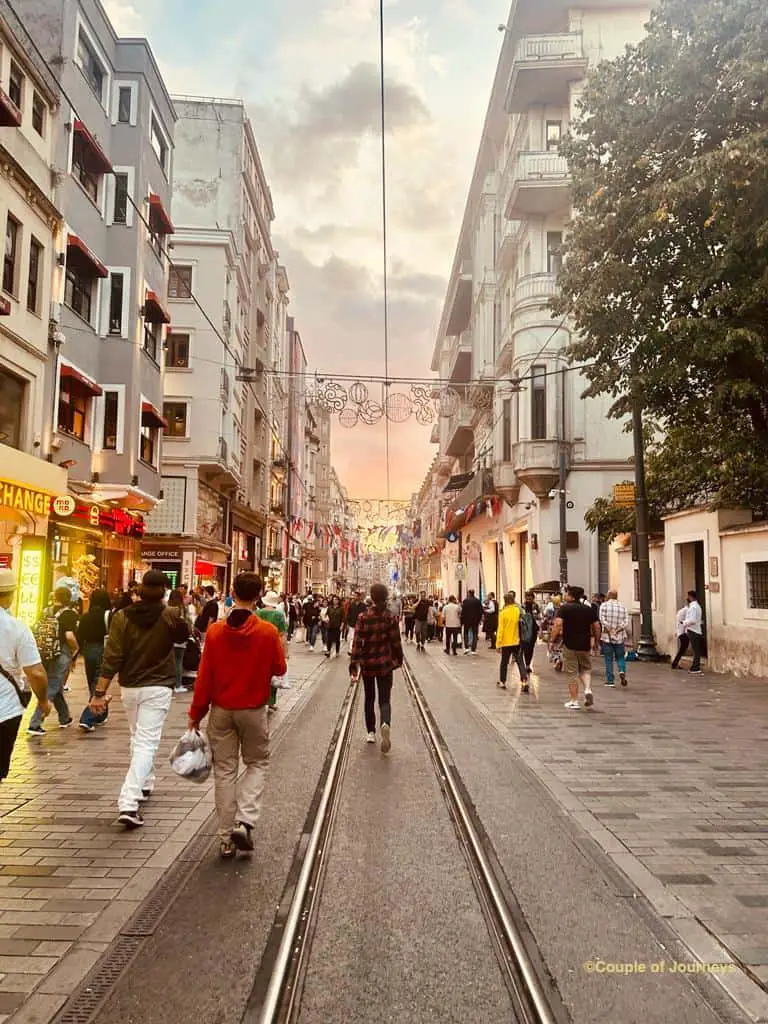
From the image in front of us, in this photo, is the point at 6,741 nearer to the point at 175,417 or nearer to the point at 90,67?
the point at 90,67

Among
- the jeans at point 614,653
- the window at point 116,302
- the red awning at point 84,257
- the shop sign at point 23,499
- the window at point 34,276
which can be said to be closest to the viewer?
the shop sign at point 23,499

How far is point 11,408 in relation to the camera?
56.4 ft

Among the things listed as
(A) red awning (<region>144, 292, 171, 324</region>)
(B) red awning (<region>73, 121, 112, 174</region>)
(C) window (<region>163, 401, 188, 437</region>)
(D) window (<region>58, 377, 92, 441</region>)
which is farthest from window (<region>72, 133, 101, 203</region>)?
(C) window (<region>163, 401, 188, 437</region>)

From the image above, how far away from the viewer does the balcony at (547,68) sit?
2989cm

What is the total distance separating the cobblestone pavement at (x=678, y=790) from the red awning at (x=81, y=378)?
11878 mm

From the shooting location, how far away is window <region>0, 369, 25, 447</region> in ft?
55.1

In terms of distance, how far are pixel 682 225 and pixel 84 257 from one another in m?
14.0

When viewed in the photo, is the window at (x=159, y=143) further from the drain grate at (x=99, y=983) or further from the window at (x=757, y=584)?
the drain grate at (x=99, y=983)

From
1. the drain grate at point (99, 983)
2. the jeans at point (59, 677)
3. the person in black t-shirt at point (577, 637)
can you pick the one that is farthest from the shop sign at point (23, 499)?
the drain grate at point (99, 983)

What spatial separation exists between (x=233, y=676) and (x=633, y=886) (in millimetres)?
2821

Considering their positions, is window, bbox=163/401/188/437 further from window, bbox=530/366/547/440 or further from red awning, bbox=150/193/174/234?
window, bbox=530/366/547/440

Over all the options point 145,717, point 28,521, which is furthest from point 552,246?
point 145,717

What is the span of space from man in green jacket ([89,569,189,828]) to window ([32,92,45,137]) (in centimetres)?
1514

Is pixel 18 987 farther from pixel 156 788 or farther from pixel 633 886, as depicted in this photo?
pixel 156 788
